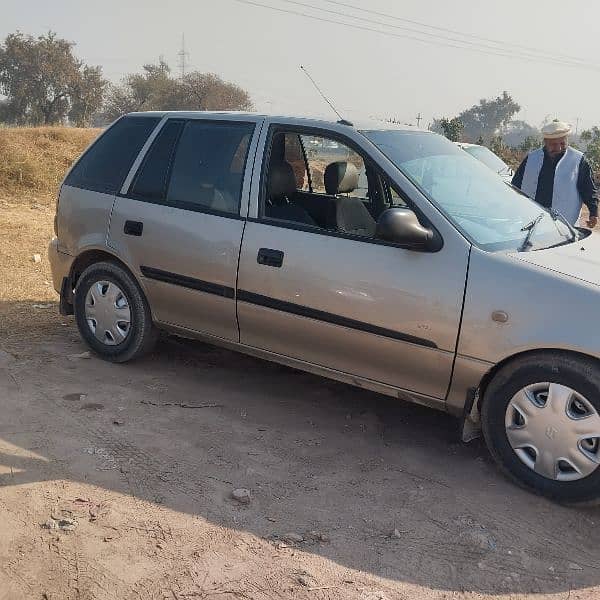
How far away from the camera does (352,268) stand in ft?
12.1

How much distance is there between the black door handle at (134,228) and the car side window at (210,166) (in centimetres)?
27

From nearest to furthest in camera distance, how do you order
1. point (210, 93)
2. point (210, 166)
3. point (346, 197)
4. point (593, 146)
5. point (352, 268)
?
point (352, 268) → point (210, 166) → point (346, 197) → point (593, 146) → point (210, 93)

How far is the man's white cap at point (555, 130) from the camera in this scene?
5.76 meters

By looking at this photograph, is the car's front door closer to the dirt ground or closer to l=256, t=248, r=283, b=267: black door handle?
l=256, t=248, r=283, b=267: black door handle

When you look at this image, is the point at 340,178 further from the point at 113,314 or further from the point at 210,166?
the point at 113,314

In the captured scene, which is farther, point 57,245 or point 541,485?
point 57,245

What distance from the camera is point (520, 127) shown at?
113m

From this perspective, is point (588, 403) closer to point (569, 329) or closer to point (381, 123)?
point (569, 329)

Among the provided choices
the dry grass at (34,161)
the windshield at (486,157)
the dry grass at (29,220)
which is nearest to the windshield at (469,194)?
the dry grass at (29,220)

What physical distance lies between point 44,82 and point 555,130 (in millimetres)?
41722

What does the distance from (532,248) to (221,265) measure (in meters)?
1.83

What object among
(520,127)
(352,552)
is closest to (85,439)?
(352,552)

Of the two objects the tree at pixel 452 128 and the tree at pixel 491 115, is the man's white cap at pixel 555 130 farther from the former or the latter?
the tree at pixel 491 115

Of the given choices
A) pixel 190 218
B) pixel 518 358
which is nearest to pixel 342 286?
pixel 518 358
